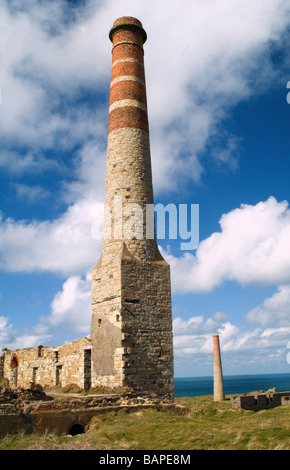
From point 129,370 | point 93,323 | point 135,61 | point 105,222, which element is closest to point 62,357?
point 93,323

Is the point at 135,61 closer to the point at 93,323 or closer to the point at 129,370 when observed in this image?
the point at 93,323

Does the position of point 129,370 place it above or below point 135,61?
below

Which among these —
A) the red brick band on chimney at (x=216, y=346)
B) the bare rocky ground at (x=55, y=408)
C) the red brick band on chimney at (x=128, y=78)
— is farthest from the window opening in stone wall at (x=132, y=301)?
the red brick band on chimney at (x=216, y=346)

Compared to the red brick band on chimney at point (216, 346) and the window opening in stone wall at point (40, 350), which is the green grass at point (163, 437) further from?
the red brick band on chimney at point (216, 346)

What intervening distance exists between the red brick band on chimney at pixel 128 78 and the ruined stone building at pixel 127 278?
36 millimetres

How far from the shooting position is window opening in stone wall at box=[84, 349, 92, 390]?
13784 mm

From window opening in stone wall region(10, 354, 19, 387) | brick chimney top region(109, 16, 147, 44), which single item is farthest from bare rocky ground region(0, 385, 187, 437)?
brick chimney top region(109, 16, 147, 44)

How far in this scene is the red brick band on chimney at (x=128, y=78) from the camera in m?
14.9

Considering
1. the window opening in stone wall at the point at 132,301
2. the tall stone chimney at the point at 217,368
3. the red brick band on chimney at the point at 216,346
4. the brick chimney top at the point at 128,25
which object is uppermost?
the brick chimney top at the point at 128,25

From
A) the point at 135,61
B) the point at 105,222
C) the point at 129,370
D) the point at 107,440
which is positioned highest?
the point at 135,61

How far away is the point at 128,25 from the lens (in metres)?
15.6

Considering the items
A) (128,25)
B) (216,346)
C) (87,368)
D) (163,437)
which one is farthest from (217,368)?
(128,25)

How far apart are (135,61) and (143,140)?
3.20 m

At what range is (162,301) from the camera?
44.3 ft
